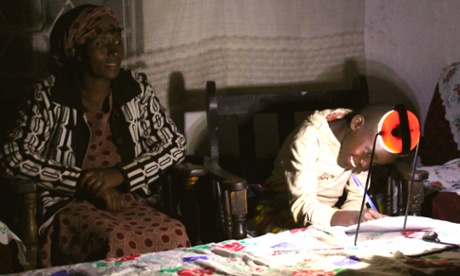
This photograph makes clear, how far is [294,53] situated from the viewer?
12.0 ft

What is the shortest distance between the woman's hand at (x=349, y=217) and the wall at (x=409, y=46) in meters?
1.64

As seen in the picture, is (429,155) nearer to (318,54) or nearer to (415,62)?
(415,62)

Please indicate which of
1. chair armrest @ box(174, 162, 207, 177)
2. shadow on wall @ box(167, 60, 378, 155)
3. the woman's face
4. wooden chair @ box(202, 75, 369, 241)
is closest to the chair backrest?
wooden chair @ box(202, 75, 369, 241)

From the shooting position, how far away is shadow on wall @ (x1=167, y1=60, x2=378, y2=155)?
3475 mm

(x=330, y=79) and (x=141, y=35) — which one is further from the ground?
(x=141, y=35)

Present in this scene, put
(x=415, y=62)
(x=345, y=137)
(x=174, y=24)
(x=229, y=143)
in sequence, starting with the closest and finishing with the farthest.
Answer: (x=345, y=137), (x=174, y=24), (x=229, y=143), (x=415, y=62)

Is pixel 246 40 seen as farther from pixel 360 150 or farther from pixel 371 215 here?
pixel 371 215

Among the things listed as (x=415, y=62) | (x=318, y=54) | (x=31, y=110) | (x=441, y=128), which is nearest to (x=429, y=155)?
(x=441, y=128)

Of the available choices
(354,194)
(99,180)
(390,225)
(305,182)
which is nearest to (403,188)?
(354,194)

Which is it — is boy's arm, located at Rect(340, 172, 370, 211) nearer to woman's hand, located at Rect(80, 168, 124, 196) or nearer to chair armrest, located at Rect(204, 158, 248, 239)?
chair armrest, located at Rect(204, 158, 248, 239)

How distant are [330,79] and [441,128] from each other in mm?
655

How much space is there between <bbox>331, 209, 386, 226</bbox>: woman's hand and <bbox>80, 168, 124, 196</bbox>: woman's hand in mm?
906

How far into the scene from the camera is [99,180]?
9.02 ft

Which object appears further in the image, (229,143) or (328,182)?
(229,143)
